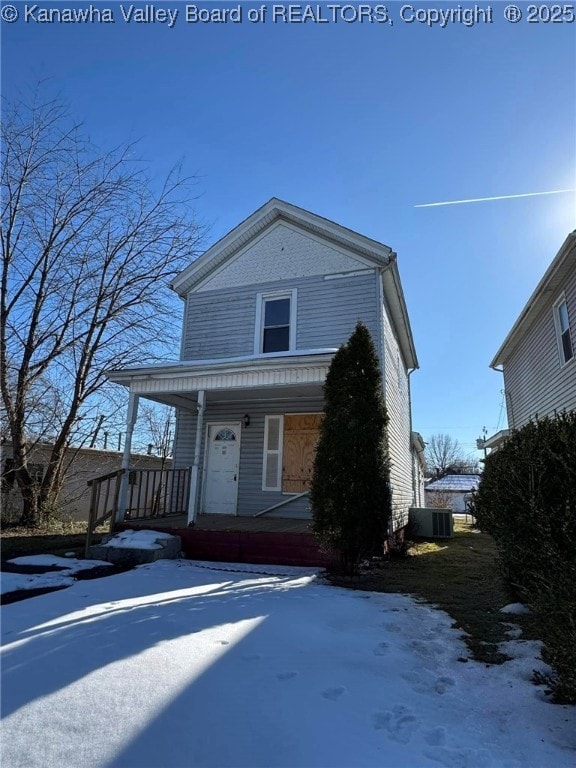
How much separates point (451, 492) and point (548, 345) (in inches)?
1031

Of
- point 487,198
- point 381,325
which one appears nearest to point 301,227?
point 381,325

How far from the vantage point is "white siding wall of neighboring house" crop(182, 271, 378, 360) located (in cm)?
1003

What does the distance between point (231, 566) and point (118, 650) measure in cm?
412

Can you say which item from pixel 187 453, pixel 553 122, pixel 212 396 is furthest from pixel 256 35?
pixel 187 453

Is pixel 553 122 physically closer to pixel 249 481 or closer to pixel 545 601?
pixel 545 601

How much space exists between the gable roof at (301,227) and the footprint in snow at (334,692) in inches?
348

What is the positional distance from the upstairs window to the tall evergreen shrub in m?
3.41

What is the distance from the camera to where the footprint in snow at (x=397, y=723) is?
2137mm

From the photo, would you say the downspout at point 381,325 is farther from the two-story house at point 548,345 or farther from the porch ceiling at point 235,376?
the two-story house at point 548,345


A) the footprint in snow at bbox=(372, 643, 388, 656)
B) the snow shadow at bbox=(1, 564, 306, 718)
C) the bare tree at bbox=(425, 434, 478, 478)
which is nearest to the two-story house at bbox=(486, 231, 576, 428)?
the footprint in snow at bbox=(372, 643, 388, 656)

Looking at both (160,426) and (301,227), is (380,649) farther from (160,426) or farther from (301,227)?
(160,426)

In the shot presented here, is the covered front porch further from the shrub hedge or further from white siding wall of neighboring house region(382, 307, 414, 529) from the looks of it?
the shrub hedge

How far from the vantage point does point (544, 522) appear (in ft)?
10.0

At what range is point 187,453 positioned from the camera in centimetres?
1074
